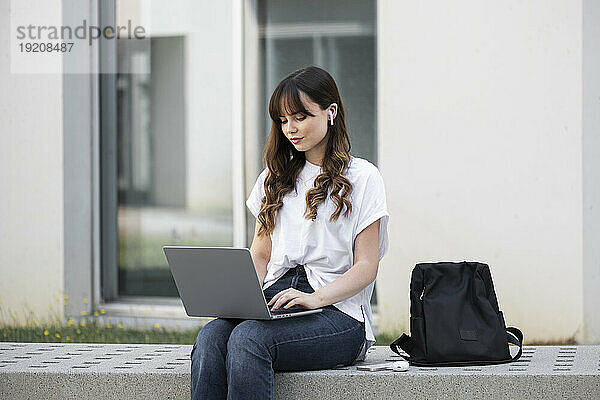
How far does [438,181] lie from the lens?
16.2 feet

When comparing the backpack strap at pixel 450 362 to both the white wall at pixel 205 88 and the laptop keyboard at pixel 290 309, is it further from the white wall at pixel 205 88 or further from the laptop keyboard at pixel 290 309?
the white wall at pixel 205 88

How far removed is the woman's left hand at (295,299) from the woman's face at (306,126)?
18.9 inches

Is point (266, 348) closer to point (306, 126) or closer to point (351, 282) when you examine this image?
point (351, 282)

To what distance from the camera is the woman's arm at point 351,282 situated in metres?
2.91

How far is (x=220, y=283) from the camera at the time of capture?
285 centimetres

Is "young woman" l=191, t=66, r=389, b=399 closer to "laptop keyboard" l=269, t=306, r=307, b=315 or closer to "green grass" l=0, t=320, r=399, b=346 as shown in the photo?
"laptop keyboard" l=269, t=306, r=307, b=315

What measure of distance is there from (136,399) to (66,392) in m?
0.24

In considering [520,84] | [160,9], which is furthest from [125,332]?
[520,84]

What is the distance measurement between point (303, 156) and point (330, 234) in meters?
0.32

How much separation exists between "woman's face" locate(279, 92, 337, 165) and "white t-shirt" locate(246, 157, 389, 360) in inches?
5.0

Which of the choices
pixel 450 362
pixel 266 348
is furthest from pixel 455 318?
pixel 266 348

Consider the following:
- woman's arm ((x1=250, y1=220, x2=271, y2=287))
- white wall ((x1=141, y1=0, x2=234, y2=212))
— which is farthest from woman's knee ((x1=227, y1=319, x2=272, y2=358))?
white wall ((x1=141, y1=0, x2=234, y2=212))

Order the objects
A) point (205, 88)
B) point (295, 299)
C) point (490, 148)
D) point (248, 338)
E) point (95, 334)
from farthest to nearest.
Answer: point (205, 88)
point (95, 334)
point (490, 148)
point (295, 299)
point (248, 338)

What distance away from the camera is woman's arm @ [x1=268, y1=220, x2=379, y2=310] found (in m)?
2.91
